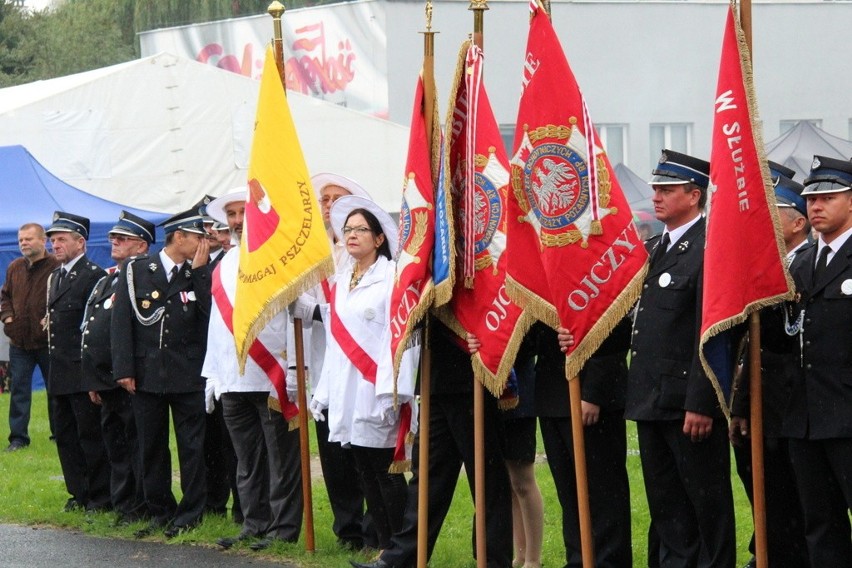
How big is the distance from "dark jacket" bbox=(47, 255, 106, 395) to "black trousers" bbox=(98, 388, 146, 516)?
0.50m

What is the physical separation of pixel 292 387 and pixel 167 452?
1.48 metres

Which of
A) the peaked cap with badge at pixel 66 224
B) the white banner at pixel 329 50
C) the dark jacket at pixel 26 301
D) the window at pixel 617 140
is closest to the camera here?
the peaked cap with badge at pixel 66 224

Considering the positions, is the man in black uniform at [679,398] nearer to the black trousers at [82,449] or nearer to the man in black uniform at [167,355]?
the man in black uniform at [167,355]

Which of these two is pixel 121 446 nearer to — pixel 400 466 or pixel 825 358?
pixel 400 466

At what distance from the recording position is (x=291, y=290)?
8406 mm

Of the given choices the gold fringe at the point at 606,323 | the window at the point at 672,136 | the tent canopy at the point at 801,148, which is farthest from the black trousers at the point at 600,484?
the window at the point at 672,136

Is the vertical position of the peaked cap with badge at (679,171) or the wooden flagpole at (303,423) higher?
the peaked cap with badge at (679,171)

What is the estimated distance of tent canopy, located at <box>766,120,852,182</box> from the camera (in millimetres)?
20061

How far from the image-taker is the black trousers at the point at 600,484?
6945mm

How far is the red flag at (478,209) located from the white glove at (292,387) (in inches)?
60.2

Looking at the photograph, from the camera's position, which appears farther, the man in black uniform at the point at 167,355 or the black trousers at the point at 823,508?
the man in black uniform at the point at 167,355

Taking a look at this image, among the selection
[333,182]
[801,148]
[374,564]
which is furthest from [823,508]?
[801,148]

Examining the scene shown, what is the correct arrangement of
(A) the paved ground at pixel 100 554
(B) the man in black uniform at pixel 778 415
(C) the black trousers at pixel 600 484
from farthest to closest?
(A) the paved ground at pixel 100 554
(C) the black trousers at pixel 600 484
(B) the man in black uniform at pixel 778 415

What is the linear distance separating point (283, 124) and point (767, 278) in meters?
3.61
